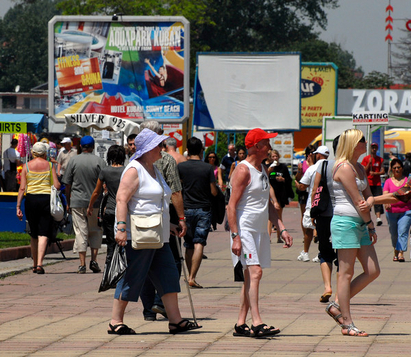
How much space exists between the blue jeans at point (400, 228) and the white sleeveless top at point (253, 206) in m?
6.94

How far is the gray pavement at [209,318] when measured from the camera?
6.31 m

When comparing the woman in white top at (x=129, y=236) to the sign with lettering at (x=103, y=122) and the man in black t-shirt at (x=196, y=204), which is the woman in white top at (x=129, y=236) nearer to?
the man in black t-shirt at (x=196, y=204)

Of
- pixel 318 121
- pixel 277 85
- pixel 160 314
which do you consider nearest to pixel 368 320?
pixel 160 314

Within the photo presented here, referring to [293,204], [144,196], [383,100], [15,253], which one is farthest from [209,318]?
[383,100]

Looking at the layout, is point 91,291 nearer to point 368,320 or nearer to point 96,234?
point 96,234

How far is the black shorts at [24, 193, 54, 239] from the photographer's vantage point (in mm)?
11648

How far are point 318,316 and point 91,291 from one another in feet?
9.70

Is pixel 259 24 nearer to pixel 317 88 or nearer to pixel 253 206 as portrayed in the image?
pixel 317 88

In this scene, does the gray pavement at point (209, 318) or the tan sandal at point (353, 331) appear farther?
the tan sandal at point (353, 331)

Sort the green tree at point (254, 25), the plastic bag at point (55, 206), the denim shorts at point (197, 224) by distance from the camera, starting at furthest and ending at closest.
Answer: the green tree at point (254, 25) < the plastic bag at point (55, 206) < the denim shorts at point (197, 224)

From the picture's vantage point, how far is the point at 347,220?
22.4 feet

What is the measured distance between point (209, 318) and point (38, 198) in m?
4.64

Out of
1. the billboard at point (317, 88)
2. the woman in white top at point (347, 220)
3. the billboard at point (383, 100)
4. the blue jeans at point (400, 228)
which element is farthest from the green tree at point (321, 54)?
the woman in white top at point (347, 220)

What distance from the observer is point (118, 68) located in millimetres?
22203
